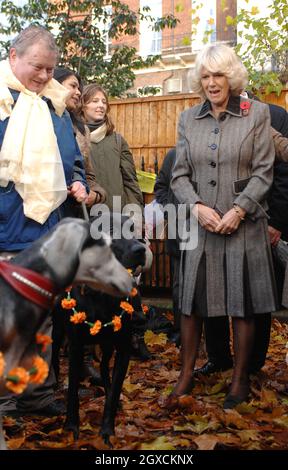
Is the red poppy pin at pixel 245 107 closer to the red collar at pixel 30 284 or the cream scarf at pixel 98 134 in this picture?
the cream scarf at pixel 98 134

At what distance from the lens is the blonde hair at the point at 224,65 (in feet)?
12.7

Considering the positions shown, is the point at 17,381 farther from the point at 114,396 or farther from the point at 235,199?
the point at 235,199

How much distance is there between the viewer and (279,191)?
4289mm

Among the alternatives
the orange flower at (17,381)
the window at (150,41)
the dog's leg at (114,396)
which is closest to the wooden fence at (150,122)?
the dog's leg at (114,396)

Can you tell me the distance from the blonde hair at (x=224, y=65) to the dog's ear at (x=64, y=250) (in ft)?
6.22

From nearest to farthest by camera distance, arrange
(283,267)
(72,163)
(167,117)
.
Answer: (72,163) < (283,267) < (167,117)

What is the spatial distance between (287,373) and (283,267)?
993mm

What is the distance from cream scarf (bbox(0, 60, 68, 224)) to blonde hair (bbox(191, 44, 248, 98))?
114cm

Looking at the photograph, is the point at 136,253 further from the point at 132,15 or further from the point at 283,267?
the point at 132,15

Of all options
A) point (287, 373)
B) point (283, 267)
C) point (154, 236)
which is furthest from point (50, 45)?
point (154, 236)

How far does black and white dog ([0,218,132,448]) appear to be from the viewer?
2398 mm

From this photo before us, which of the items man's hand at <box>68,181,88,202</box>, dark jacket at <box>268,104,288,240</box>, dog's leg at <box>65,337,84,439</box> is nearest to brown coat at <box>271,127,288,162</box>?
dark jacket at <box>268,104,288,240</box>

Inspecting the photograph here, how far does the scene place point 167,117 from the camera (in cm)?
827

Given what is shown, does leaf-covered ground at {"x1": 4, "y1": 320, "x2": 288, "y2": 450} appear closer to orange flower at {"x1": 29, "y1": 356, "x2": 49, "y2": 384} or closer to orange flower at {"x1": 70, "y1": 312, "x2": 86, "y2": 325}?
orange flower at {"x1": 70, "y1": 312, "x2": 86, "y2": 325}
